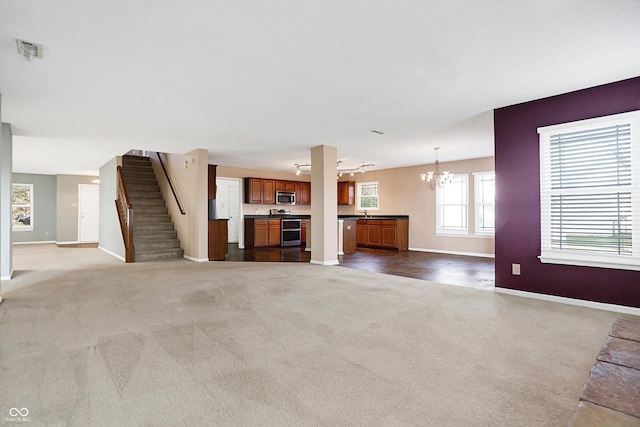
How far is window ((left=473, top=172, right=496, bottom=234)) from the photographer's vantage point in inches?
323

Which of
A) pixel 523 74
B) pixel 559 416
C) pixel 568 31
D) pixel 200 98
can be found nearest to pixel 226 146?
pixel 200 98

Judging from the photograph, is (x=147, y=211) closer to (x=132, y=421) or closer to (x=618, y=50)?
(x=132, y=421)

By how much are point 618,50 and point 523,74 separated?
724 millimetres

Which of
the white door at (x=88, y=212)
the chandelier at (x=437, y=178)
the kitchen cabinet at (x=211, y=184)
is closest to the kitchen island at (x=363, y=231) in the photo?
the chandelier at (x=437, y=178)

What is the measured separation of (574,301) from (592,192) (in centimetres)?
125

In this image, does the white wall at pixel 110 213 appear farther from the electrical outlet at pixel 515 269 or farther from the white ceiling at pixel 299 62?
the electrical outlet at pixel 515 269

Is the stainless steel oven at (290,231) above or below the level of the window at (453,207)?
below

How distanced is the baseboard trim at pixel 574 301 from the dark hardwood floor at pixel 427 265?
39 cm

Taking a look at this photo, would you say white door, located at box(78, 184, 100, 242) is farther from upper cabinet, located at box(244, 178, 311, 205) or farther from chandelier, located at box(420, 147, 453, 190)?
chandelier, located at box(420, 147, 453, 190)

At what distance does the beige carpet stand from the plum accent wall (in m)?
0.34

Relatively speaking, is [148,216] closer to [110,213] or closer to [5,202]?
[110,213]

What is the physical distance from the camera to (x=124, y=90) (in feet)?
12.5

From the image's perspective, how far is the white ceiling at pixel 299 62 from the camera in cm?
238

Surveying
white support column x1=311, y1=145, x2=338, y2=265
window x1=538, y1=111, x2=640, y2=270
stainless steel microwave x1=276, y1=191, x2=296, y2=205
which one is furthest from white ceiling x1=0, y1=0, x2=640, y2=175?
stainless steel microwave x1=276, y1=191, x2=296, y2=205
